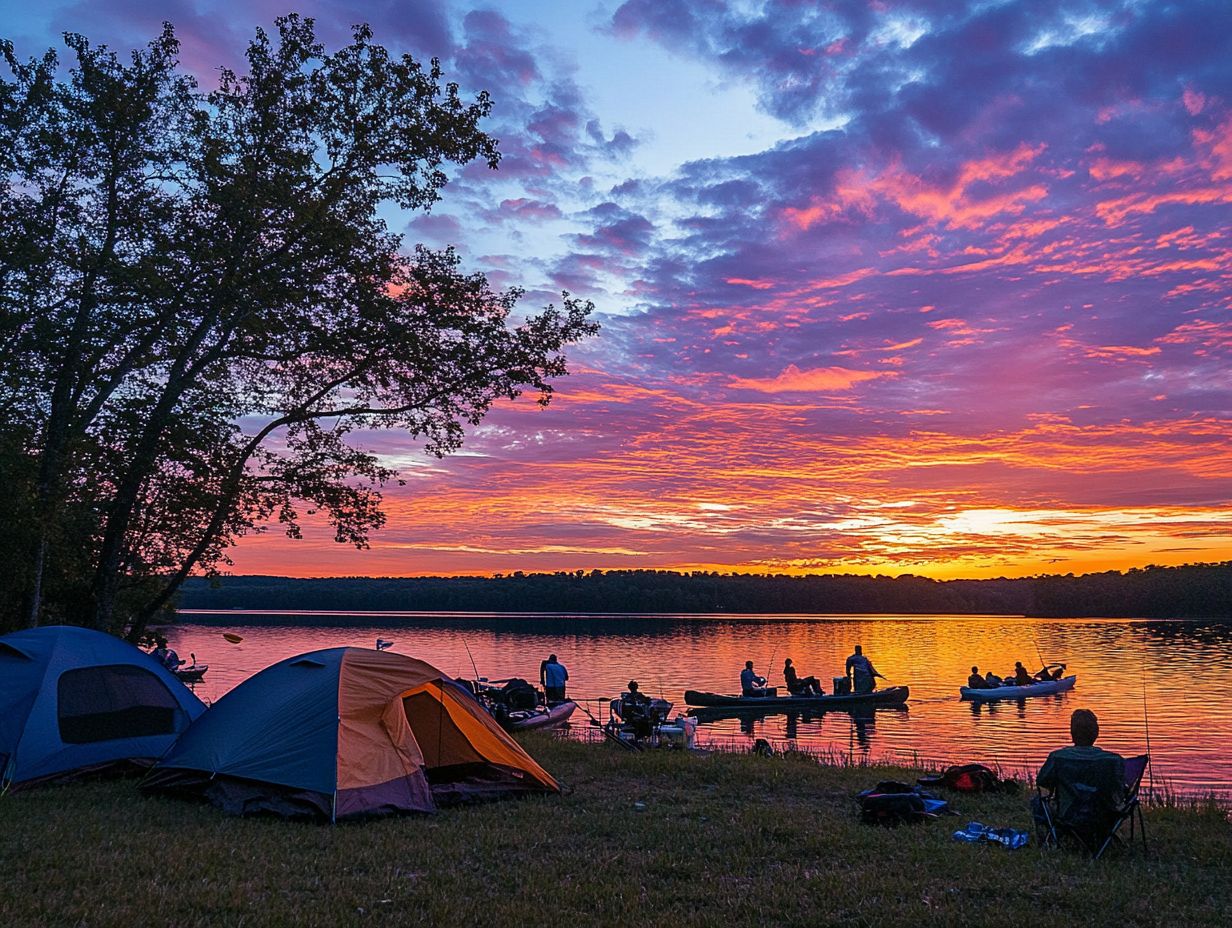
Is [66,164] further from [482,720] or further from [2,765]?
[482,720]

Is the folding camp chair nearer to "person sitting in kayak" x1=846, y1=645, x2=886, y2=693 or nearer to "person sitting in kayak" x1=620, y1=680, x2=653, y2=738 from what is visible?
"person sitting in kayak" x1=620, y1=680, x2=653, y2=738

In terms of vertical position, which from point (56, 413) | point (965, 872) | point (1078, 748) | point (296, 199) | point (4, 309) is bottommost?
point (965, 872)

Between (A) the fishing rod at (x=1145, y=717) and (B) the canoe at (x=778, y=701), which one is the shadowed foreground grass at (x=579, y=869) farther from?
(B) the canoe at (x=778, y=701)

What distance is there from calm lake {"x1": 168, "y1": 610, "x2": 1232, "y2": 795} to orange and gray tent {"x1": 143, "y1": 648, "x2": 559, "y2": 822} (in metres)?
13.5

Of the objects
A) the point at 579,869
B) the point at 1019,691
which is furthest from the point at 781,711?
the point at 579,869

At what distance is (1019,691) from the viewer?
132 feet

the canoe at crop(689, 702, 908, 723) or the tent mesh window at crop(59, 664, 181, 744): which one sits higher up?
the tent mesh window at crop(59, 664, 181, 744)

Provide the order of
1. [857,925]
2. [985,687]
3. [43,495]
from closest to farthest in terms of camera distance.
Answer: [857,925]
[43,495]
[985,687]

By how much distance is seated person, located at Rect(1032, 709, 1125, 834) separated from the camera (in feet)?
28.6

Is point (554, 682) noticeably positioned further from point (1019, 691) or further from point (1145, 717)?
point (1019, 691)

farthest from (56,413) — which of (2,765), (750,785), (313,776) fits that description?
(750,785)

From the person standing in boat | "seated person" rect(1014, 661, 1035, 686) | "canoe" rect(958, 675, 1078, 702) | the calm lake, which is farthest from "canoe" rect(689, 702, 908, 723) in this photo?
the person standing in boat

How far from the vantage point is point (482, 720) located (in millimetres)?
12039

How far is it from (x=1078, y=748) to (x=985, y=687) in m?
33.4
